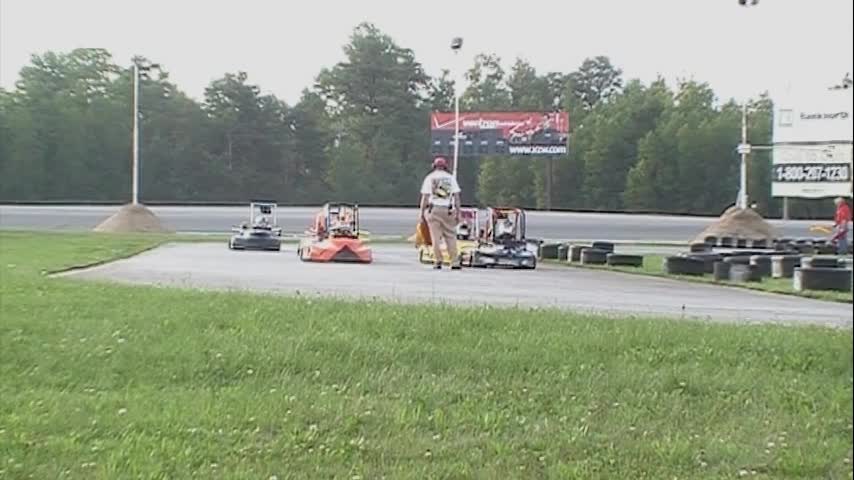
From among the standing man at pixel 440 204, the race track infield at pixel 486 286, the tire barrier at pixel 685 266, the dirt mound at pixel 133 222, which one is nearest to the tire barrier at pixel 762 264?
the tire barrier at pixel 685 266

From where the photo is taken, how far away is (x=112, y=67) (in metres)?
54.7

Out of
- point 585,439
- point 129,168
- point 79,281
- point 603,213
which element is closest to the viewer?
point 585,439

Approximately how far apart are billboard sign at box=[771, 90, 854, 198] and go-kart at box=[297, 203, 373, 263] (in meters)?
18.3

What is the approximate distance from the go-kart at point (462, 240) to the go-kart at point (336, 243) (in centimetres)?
106

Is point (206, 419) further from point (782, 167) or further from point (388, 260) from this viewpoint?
point (388, 260)

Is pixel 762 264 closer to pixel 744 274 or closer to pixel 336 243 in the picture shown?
pixel 744 274

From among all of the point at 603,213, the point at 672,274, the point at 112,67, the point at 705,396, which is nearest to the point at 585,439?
the point at 705,396

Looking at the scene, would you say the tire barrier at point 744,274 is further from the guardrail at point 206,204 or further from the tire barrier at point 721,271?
the guardrail at point 206,204

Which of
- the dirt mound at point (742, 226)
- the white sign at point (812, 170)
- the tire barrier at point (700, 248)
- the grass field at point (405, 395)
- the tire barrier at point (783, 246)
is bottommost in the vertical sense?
the grass field at point (405, 395)

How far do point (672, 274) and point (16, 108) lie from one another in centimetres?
3841

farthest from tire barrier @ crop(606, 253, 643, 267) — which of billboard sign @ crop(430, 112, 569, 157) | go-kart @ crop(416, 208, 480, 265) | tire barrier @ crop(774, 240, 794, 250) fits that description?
billboard sign @ crop(430, 112, 569, 157)

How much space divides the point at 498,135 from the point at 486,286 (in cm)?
2830

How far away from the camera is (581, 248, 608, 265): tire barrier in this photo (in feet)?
68.1

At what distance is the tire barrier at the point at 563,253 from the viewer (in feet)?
73.0
